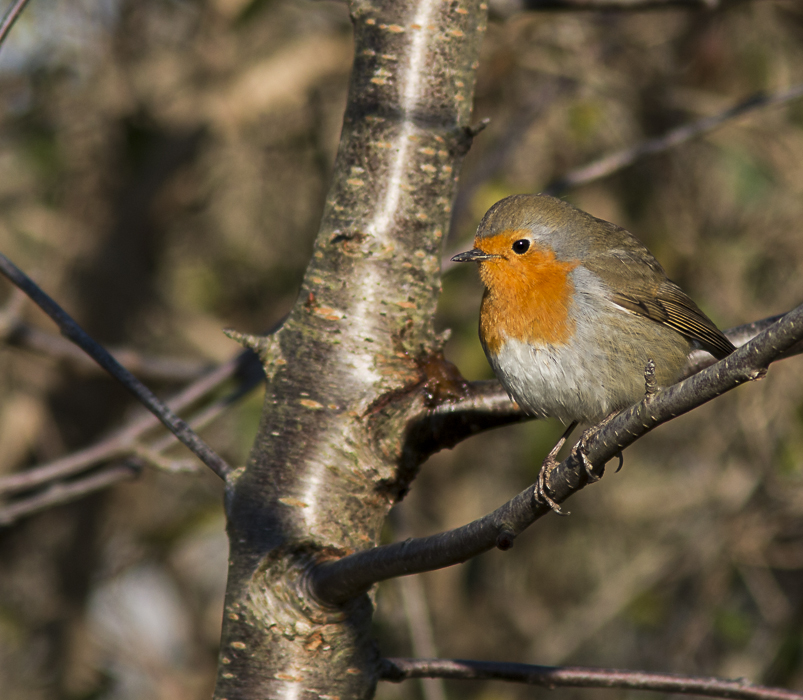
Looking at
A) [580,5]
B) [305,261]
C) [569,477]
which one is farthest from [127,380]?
[305,261]

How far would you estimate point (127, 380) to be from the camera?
1924mm

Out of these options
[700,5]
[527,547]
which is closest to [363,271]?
[700,5]

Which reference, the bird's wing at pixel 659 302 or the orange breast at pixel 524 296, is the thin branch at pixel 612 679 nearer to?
the orange breast at pixel 524 296

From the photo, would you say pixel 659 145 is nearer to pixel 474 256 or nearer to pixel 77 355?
pixel 474 256

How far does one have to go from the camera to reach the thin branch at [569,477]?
127cm

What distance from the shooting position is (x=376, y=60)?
214cm

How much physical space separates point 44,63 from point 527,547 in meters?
3.97

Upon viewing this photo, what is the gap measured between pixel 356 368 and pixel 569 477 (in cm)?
66

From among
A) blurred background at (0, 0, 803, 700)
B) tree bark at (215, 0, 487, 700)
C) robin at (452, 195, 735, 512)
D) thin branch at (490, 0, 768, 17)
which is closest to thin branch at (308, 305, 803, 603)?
tree bark at (215, 0, 487, 700)

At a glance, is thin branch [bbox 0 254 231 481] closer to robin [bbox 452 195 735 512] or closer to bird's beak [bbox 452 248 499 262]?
robin [bbox 452 195 735 512]

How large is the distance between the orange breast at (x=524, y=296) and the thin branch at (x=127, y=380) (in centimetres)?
101

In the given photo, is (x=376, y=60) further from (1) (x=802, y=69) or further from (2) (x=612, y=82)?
(1) (x=802, y=69)

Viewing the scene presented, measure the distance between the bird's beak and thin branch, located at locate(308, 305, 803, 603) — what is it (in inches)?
48.7

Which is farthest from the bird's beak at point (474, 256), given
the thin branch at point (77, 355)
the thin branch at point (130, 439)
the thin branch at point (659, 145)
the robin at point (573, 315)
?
the thin branch at point (77, 355)
